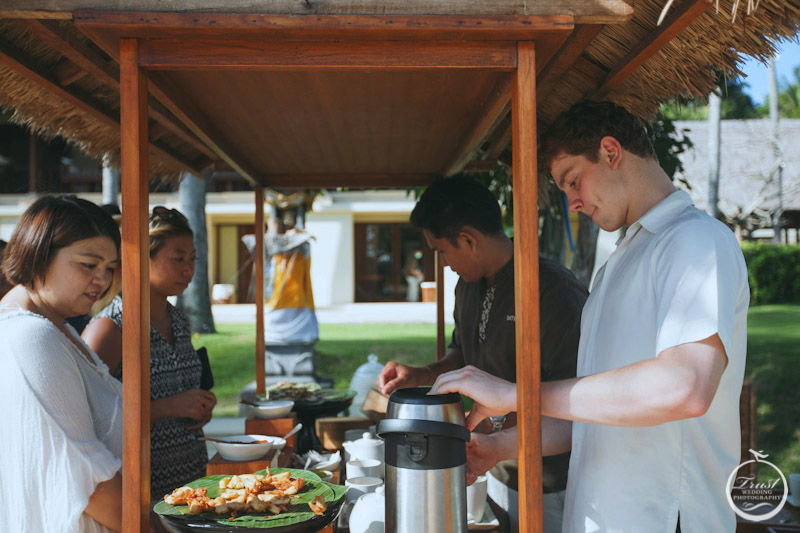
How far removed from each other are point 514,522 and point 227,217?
18.7m

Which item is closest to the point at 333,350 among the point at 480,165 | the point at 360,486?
the point at 480,165

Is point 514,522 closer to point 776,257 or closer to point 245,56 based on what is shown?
point 245,56

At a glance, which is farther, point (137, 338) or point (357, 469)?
point (357, 469)

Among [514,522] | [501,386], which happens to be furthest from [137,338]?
[514,522]

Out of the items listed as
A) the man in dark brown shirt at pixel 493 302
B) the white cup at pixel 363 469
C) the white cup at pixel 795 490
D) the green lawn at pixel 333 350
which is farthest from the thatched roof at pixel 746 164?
the white cup at pixel 363 469

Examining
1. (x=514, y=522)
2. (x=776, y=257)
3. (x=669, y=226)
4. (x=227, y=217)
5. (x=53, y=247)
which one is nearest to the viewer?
(x=669, y=226)

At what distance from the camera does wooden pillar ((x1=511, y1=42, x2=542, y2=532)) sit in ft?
4.61

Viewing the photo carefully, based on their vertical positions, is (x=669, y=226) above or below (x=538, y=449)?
above

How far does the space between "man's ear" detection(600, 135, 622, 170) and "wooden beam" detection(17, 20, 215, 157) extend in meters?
1.34

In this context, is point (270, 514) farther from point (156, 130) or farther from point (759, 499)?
point (759, 499)

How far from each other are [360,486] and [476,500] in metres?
0.36

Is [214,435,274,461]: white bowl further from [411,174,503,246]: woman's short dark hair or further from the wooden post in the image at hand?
the wooden post

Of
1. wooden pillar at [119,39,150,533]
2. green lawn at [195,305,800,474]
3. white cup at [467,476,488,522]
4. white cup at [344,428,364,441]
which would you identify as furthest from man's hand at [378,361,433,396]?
green lawn at [195,305,800,474]

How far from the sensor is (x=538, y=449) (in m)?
1.41
